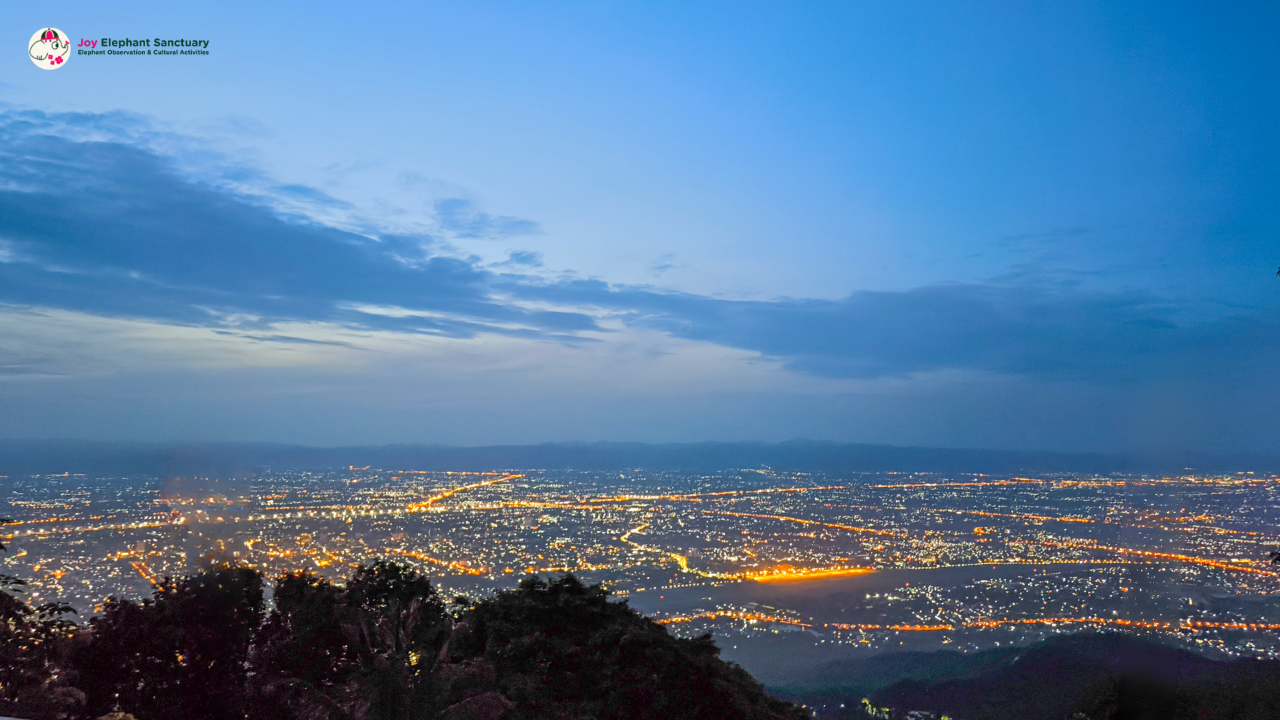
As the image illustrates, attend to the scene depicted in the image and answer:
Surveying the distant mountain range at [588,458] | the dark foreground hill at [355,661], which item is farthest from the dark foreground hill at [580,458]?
the dark foreground hill at [355,661]

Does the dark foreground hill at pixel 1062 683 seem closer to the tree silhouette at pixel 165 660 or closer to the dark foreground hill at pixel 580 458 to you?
the dark foreground hill at pixel 580 458

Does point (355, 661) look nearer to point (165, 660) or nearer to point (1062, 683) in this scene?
point (165, 660)

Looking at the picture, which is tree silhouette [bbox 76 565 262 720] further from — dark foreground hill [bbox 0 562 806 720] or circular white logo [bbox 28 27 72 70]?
circular white logo [bbox 28 27 72 70]

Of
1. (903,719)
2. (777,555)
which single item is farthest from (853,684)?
(777,555)

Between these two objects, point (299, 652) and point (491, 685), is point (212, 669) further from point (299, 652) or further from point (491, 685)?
point (491, 685)

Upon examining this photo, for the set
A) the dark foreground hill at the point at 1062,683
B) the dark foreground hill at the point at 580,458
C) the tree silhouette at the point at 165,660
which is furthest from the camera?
the dark foreground hill at the point at 580,458

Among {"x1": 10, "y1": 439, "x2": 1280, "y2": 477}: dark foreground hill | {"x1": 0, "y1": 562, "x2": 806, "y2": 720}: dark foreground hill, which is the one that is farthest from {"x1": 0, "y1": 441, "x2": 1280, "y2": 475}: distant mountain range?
{"x1": 0, "y1": 562, "x2": 806, "y2": 720}: dark foreground hill
